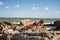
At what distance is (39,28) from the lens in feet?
27.0

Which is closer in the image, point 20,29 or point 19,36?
point 19,36

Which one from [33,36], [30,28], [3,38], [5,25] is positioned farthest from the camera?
[5,25]

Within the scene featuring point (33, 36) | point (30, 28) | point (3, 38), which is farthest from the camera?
point (30, 28)

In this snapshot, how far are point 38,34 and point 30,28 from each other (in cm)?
142

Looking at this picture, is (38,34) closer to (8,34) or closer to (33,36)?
(33,36)

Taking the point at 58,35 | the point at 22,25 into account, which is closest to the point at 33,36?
the point at 58,35

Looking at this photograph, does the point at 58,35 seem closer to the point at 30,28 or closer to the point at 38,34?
the point at 38,34

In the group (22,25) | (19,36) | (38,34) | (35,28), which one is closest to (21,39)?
(19,36)

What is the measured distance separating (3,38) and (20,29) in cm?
120

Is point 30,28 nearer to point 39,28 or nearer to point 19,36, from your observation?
point 39,28

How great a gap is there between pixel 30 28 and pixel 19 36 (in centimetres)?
131

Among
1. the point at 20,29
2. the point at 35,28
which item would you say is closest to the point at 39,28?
the point at 35,28

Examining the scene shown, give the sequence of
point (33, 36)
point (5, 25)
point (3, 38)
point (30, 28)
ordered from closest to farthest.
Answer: point (33, 36) < point (3, 38) < point (30, 28) < point (5, 25)

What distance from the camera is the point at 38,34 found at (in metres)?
6.64
